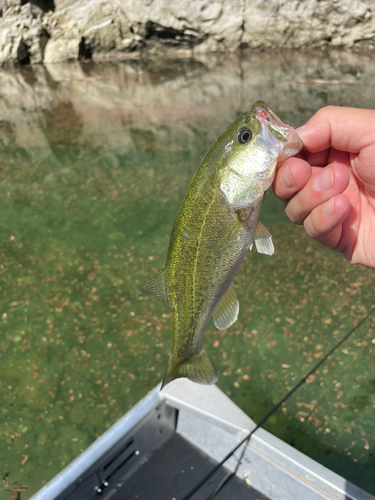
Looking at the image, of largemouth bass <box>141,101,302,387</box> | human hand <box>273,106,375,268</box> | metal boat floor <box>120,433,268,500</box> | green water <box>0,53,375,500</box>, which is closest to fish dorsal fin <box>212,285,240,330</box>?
largemouth bass <box>141,101,302,387</box>

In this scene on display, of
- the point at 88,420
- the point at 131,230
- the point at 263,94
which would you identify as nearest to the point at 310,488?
the point at 88,420

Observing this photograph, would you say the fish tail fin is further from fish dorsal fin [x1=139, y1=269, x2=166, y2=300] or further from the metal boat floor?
the metal boat floor

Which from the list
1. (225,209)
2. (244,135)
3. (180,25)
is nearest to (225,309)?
(225,209)

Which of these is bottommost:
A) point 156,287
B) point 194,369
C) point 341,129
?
point 194,369

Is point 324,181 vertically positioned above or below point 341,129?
below

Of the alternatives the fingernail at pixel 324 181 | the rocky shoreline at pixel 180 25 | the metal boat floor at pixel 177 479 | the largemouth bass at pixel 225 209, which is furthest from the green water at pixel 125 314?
the rocky shoreline at pixel 180 25

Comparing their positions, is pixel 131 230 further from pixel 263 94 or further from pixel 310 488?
pixel 263 94

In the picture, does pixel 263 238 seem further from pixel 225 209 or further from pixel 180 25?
pixel 180 25
